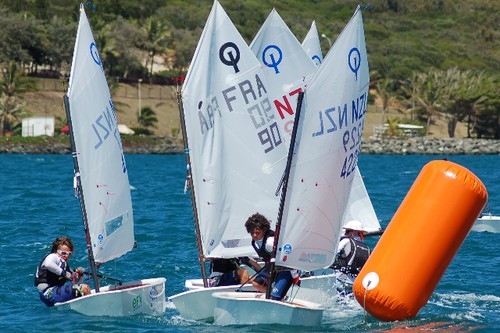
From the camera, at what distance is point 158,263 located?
73.5 ft

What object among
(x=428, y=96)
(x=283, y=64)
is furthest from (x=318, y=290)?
(x=428, y=96)

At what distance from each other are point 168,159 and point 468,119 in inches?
1703

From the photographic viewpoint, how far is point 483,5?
196 meters

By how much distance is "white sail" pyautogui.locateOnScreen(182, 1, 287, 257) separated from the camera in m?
16.4

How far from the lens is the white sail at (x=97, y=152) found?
15633 mm

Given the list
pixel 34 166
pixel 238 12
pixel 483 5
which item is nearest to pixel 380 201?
pixel 34 166

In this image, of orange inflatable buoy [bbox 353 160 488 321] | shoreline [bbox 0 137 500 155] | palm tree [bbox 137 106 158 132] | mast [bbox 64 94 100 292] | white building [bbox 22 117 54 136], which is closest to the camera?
orange inflatable buoy [bbox 353 160 488 321]

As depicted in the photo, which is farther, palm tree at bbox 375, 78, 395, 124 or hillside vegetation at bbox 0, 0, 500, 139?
palm tree at bbox 375, 78, 395, 124

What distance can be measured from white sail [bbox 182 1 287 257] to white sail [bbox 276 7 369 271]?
6.80ft

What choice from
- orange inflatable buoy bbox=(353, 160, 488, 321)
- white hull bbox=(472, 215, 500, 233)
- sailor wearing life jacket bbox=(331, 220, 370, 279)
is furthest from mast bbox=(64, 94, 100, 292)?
white hull bbox=(472, 215, 500, 233)

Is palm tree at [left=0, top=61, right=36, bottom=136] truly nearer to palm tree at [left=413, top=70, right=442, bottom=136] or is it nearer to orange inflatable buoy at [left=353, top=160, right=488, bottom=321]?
palm tree at [left=413, top=70, right=442, bottom=136]

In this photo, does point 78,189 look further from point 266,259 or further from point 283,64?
point 283,64

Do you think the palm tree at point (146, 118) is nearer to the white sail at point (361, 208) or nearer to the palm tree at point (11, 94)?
the palm tree at point (11, 94)

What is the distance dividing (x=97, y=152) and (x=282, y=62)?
494 centimetres
